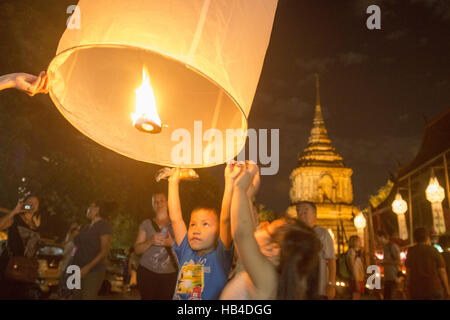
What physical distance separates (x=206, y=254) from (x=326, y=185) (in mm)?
49595

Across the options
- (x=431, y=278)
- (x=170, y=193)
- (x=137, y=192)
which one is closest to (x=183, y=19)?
(x=170, y=193)

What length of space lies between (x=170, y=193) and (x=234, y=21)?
1841mm

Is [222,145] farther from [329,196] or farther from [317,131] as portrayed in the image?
[317,131]

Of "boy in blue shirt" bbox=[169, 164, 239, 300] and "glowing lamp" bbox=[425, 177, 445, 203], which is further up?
"glowing lamp" bbox=[425, 177, 445, 203]

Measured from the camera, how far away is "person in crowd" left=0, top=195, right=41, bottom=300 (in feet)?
14.5

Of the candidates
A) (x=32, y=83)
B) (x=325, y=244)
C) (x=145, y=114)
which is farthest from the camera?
(x=325, y=244)

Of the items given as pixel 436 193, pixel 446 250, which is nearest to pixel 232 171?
pixel 446 250

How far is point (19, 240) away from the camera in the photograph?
15.1ft

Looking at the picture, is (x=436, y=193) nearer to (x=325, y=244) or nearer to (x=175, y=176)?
(x=325, y=244)

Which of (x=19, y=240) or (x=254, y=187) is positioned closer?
(x=254, y=187)

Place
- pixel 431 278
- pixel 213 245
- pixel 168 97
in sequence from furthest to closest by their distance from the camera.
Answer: pixel 431 278 < pixel 213 245 < pixel 168 97

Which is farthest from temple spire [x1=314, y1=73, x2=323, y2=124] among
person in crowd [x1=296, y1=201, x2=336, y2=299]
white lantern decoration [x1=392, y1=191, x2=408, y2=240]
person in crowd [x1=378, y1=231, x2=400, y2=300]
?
person in crowd [x1=296, y1=201, x2=336, y2=299]

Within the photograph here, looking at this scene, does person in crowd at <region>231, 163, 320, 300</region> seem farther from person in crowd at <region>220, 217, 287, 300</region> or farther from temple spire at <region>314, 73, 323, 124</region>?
temple spire at <region>314, 73, 323, 124</region>

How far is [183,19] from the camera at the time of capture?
1359mm
